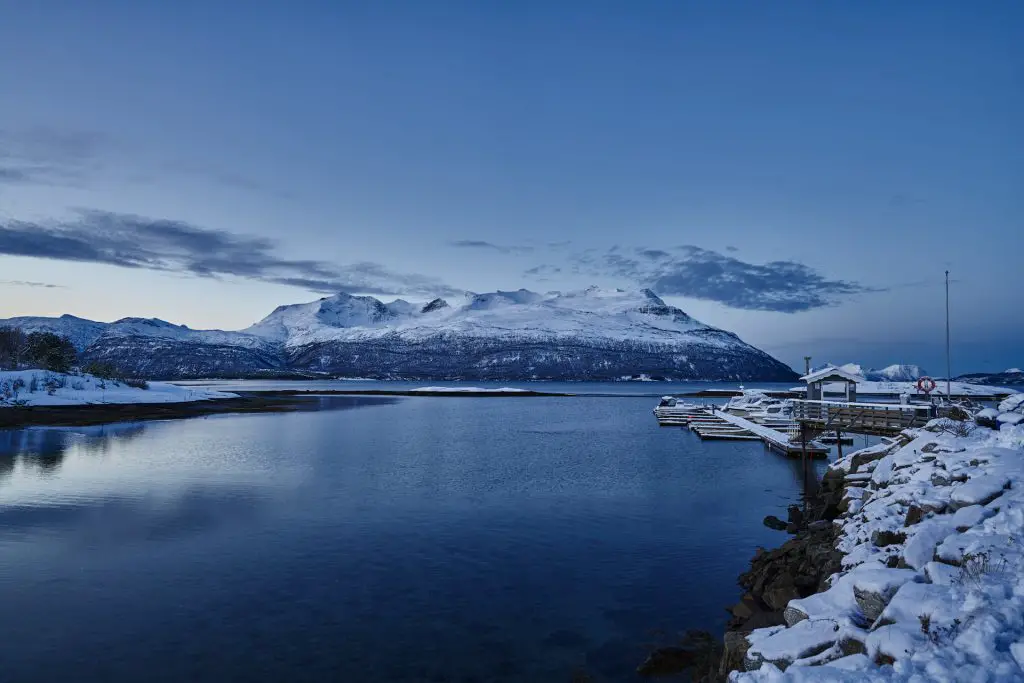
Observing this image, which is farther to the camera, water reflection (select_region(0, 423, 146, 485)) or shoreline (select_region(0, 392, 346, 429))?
shoreline (select_region(0, 392, 346, 429))

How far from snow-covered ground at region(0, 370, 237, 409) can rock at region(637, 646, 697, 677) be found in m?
70.5

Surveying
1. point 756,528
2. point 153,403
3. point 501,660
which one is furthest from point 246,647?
point 153,403

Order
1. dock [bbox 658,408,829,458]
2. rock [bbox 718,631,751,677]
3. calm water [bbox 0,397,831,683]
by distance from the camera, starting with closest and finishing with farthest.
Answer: rock [bbox 718,631,751,677] → calm water [bbox 0,397,831,683] → dock [bbox 658,408,829,458]

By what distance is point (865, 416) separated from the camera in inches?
1379

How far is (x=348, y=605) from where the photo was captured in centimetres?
1501

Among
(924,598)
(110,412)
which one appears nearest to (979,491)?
(924,598)

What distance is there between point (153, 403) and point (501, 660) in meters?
84.2

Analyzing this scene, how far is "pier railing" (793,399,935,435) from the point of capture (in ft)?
108

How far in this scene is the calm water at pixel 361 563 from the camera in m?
12.6

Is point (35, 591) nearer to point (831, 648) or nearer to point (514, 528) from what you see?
point (514, 528)

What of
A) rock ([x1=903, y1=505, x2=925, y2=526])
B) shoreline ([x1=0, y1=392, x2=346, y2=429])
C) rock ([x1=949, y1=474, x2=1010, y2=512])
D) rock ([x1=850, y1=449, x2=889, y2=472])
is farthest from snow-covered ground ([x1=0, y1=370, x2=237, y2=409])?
rock ([x1=949, y1=474, x2=1010, y2=512])

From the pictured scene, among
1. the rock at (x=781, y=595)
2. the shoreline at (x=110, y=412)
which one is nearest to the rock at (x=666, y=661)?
the rock at (x=781, y=595)

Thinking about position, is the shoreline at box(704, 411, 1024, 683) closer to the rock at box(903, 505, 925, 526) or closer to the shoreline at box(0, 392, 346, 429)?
the rock at box(903, 505, 925, 526)

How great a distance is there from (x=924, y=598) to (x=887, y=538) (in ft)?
12.3
